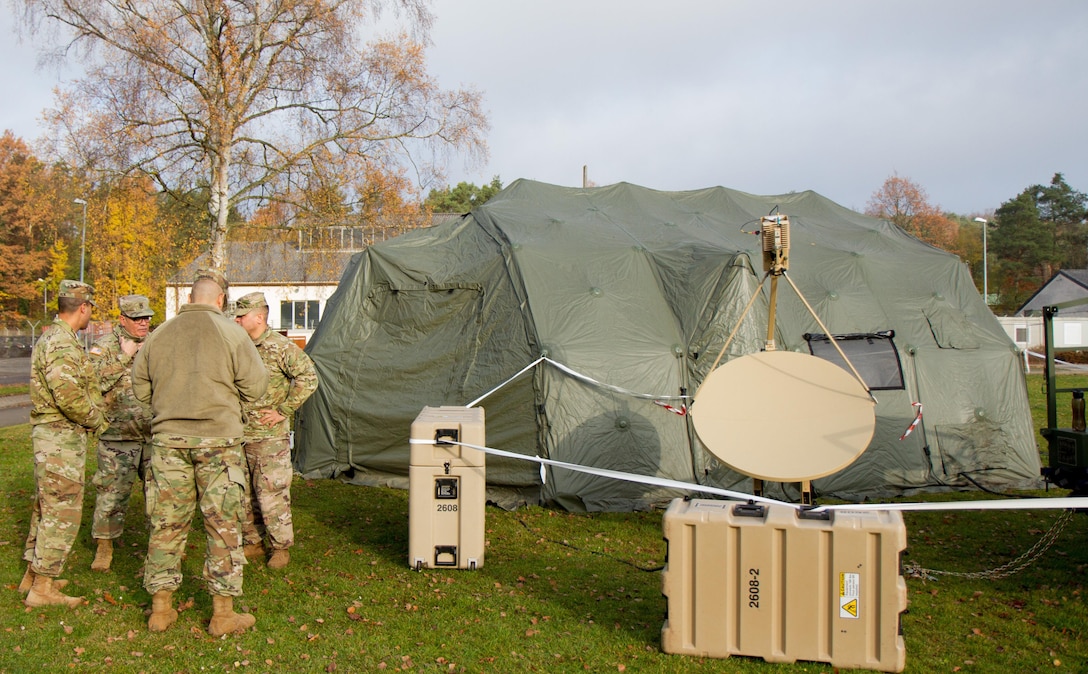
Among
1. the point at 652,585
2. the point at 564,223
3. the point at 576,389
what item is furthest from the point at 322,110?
the point at 652,585

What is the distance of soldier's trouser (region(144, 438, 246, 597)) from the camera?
5023 millimetres

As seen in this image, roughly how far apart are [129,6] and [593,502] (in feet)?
51.9

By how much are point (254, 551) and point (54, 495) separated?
1.75m

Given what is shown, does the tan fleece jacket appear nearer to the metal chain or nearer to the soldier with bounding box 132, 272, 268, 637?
the soldier with bounding box 132, 272, 268, 637

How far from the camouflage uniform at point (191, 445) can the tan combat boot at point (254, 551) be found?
166 cm

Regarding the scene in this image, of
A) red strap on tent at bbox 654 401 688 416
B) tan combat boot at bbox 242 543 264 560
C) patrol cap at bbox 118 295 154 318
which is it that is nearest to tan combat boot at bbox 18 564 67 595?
tan combat boot at bbox 242 543 264 560

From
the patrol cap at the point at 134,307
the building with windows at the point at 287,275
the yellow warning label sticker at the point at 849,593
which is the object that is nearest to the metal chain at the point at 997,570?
the yellow warning label sticker at the point at 849,593

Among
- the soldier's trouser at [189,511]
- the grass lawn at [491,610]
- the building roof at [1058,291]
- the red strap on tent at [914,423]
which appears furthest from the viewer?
the building roof at [1058,291]

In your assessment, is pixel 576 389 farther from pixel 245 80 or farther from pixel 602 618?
pixel 245 80

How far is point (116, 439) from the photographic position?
6.71 metres

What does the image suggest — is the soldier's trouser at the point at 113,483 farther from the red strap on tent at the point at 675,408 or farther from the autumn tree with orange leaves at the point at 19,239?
the autumn tree with orange leaves at the point at 19,239

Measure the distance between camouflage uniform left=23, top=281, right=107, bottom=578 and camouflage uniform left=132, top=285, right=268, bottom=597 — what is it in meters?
0.68

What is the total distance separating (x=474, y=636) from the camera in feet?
17.1

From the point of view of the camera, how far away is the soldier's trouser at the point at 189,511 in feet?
16.5
